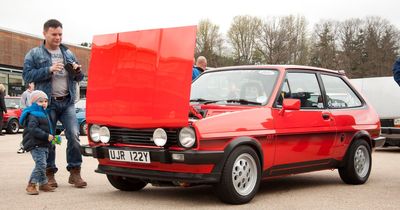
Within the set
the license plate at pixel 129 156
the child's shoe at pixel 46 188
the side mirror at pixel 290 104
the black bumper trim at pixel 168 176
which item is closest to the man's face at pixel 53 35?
the child's shoe at pixel 46 188

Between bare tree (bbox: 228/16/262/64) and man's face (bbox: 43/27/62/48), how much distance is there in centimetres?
6556

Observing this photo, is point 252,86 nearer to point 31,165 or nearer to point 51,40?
point 51,40

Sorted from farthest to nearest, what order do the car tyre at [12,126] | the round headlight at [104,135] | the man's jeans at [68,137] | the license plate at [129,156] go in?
the car tyre at [12,126] < the man's jeans at [68,137] < the round headlight at [104,135] < the license plate at [129,156]

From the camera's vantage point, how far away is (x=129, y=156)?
18.7 feet

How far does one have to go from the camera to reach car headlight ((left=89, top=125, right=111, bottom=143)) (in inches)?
237

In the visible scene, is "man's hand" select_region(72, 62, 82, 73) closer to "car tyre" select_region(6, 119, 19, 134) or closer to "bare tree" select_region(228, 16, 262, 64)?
"car tyre" select_region(6, 119, 19, 134)

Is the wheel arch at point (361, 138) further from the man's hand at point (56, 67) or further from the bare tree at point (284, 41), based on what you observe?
the bare tree at point (284, 41)

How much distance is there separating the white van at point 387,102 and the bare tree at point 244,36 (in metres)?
57.6

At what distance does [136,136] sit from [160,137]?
374mm

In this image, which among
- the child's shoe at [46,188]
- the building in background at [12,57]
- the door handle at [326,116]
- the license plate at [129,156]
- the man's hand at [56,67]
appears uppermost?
the building in background at [12,57]

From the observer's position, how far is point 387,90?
14133 mm

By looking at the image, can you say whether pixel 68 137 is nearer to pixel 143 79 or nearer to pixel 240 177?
pixel 143 79

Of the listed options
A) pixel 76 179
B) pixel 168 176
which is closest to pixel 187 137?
pixel 168 176

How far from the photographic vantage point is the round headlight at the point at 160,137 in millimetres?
5453
